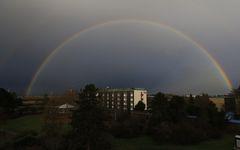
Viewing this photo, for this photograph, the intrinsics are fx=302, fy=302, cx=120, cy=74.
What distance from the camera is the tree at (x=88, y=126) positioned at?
105ft

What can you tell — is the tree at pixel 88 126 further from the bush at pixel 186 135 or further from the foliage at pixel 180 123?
the bush at pixel 186 135

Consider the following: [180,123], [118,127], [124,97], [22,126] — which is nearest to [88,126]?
[118,127]

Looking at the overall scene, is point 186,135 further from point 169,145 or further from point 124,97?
point 124,97

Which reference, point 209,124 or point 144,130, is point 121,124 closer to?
point 144,130

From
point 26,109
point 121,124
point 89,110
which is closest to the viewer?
point 89,110

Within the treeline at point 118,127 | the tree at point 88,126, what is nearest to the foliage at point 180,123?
the treeline at point 118,127

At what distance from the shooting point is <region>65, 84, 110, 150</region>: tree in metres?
32.1

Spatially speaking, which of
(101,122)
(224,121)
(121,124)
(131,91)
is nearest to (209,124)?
(224,121)

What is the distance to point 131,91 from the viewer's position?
12925 centimetres

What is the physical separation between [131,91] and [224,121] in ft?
270

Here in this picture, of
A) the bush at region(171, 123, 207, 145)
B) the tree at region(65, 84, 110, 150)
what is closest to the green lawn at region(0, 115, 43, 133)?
the tree at region(65, 84, 110, 150)

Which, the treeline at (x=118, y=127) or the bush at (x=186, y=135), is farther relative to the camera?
the bush at (x=186, y=135)

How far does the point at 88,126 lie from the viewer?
32.2m

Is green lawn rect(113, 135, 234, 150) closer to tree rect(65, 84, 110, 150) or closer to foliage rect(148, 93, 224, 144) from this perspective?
foliage rect(148, 93, 224, 144)
